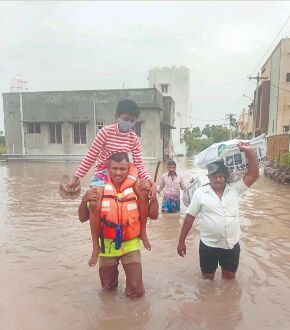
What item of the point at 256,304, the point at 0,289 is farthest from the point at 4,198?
the point at 256,304

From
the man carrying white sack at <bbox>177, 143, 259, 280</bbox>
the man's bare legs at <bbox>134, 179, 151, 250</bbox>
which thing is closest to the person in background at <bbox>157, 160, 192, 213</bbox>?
the man carrying white sack at <bbox>177, 143, 259, 280</bbox>

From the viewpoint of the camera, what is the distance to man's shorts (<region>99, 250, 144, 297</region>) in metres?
3.54

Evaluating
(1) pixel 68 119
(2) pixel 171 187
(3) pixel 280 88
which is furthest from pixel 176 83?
(2) pixel 171 187

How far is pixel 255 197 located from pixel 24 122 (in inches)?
788

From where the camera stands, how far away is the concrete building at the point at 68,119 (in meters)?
24.1

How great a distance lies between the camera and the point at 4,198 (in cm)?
1040

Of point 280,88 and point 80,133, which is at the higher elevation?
point 280,88

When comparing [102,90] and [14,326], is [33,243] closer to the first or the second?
[14,326]

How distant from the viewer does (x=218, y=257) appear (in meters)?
3.88

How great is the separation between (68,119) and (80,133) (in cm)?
131

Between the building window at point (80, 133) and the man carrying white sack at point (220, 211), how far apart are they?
22.4m

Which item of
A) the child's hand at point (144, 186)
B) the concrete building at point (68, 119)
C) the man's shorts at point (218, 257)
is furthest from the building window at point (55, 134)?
the child's hand at point (144, 186)

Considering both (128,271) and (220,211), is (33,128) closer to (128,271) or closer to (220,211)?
(128,271)

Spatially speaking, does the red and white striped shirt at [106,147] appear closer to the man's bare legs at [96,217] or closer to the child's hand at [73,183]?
the child's hand at [73,183]
